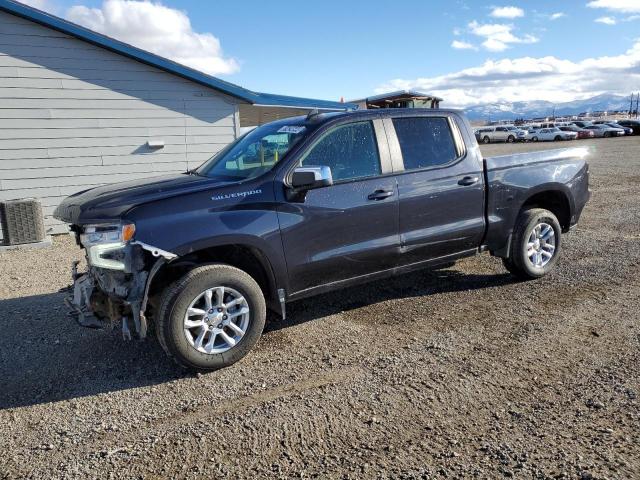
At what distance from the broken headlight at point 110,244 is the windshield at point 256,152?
1051mm

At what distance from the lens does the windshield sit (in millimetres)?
4293

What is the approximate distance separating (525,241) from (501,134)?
48588 millimetres

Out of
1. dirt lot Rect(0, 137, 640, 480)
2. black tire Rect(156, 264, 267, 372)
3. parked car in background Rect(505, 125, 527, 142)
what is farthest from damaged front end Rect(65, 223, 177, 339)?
parked car in background Rect(505, 125, 527, 142)

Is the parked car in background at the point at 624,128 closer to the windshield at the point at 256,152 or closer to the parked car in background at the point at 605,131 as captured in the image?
the parked car in background at the point at 605,131

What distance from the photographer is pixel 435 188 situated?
189 inches

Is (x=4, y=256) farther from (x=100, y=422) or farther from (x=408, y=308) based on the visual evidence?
(x=408, y=308)

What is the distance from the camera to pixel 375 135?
462 cm

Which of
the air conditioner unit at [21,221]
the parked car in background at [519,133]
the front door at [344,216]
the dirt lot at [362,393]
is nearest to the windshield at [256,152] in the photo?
the front door at [344,216]

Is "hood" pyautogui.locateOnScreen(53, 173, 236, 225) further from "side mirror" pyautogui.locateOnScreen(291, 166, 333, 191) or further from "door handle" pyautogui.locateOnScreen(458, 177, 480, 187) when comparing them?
"door handle" pyautogui.locateOnScreen(458, 177, 480, 187)

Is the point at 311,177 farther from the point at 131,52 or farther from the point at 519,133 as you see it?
the point at 519,133

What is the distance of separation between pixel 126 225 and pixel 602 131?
170 ft

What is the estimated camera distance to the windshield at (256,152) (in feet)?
14.1

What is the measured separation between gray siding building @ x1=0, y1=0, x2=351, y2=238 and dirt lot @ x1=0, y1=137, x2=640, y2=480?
5171mm

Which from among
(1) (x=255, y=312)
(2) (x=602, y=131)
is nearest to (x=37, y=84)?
(1) (x=255, y=312)
